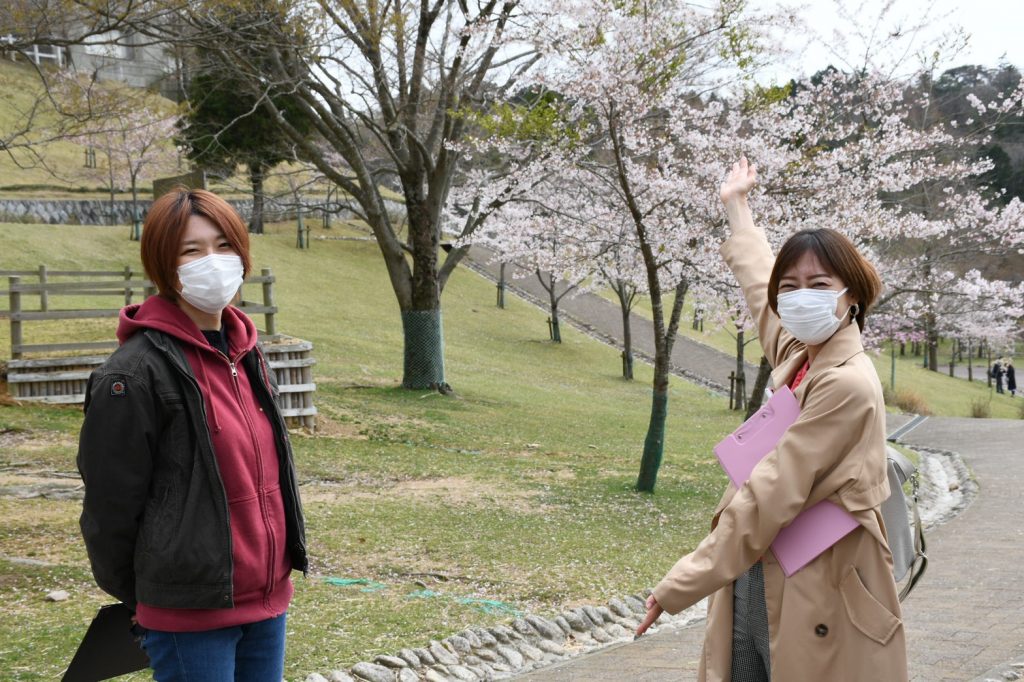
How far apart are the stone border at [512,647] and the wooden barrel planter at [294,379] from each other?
855cm

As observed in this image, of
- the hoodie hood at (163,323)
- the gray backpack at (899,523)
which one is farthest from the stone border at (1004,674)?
the hoodie hood at (163,323)

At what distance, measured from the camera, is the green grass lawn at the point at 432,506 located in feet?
19.4

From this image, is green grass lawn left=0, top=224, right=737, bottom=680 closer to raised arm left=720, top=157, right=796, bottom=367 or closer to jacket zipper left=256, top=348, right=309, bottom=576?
jacket zipper left=256, top=348, right=309, bottom=576

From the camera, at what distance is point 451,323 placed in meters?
35.4

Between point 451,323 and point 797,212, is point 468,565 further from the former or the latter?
point 451,323

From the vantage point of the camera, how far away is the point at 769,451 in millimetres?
2820

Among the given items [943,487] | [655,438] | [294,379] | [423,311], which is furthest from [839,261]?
[423,311]

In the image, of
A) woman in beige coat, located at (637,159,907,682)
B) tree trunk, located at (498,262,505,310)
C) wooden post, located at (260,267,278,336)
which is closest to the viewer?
woman in beige coat, located at (637,159,907,682)

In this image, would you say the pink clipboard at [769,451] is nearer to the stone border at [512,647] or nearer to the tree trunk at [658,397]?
the stone border at [512,647]

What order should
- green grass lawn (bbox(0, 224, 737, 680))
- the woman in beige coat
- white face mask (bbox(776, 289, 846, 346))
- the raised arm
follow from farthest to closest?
green grass lawn (bbox(0, 224, 737, 680)) → the raised arm → white face mask (bbox(776, 289, 846, 346)) → the woman in beige coat

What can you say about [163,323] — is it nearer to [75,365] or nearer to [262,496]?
→ [262,496]

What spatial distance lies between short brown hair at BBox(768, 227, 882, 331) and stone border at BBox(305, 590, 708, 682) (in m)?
3.00

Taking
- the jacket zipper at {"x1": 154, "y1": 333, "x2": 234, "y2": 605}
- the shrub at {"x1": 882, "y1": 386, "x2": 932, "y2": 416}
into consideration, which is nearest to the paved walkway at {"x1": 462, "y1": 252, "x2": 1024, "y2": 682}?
the jacket zipper at {"x1": 154, "y1": 333, "x2": 234, "y2": 605}

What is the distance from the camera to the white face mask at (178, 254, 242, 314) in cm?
270
